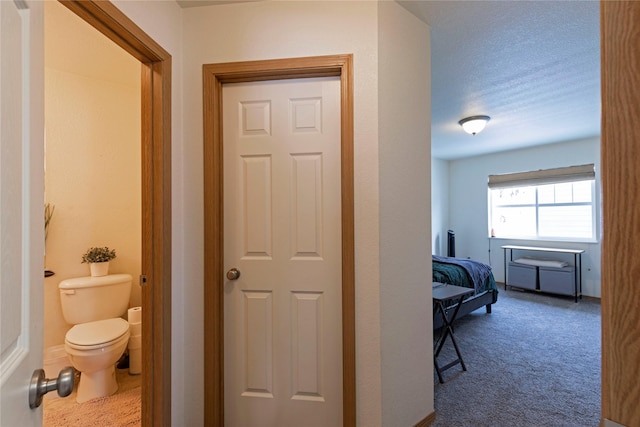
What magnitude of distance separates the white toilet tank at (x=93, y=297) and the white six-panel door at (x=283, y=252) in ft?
4.16

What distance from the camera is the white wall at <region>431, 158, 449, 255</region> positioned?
232 inches

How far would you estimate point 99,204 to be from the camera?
7.63 ft

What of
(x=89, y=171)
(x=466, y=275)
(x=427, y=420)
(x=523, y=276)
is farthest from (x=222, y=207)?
(x=523, y=276)

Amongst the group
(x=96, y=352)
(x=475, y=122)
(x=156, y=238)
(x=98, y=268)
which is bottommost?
(x=96, y=352)

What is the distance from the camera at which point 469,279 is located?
3.30 metres

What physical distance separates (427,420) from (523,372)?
3.97 ft

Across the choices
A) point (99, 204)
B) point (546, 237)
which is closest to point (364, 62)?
point (99, 204)

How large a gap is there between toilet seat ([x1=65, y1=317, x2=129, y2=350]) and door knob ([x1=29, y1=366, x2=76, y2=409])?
62.3 inches

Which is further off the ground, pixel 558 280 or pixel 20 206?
pixel 20 206

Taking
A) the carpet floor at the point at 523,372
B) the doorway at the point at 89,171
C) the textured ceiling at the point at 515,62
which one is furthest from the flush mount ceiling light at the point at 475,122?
the doorway at the point at 89,171

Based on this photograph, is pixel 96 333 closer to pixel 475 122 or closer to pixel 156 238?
pixel 156 238

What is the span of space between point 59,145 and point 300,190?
2.10m

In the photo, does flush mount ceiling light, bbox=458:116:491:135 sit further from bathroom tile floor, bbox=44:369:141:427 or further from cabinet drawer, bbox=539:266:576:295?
bathroom tile floor, bbox=44:369:141:427

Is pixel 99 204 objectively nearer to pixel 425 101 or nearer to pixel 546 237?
pixel 425 101
